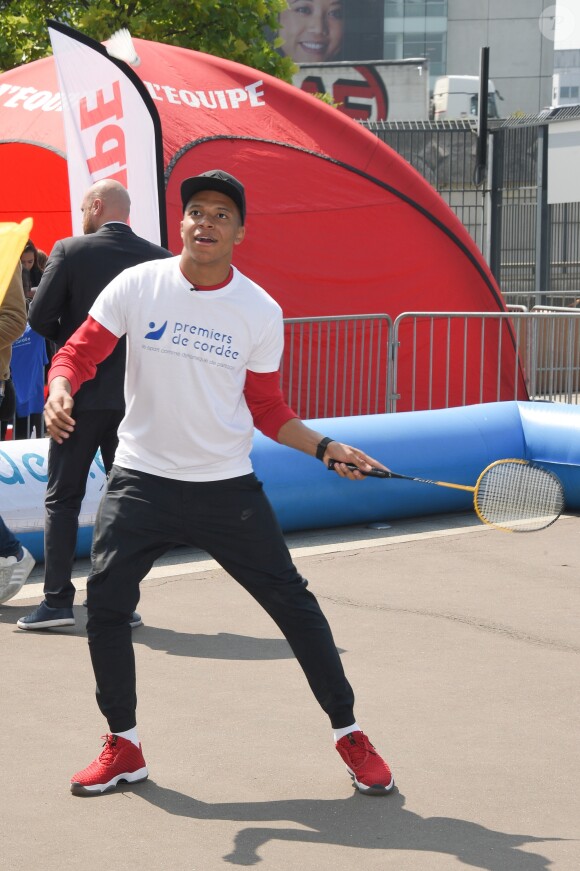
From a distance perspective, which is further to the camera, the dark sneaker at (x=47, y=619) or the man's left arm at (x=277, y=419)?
the dark sneaker at (x=47, y=619)

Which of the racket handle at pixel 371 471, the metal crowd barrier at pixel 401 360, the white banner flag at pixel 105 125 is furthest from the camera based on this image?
the metal crowd barrier at pixel 401 360

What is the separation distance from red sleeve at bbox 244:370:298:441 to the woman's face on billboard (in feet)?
224

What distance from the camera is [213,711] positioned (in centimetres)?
498

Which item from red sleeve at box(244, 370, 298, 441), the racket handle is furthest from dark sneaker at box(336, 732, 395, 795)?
red sleeve at box(244, 370, 298, 441)

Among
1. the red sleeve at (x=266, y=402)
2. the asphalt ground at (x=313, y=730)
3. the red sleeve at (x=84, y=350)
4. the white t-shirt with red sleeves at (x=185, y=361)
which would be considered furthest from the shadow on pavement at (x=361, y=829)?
the red sleeve at (x=84, y=350)

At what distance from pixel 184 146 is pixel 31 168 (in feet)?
4.56

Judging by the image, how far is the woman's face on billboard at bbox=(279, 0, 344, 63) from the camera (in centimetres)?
6988

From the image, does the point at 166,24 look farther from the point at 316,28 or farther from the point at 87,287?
the point at 316,28

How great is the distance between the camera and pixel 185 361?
409cm

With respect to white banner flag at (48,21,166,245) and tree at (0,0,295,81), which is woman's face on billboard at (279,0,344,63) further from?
white banner flag at (48,21,166,245)

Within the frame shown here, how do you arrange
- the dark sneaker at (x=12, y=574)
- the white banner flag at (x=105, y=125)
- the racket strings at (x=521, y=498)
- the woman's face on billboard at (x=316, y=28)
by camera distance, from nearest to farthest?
the racket strings at (x=521, y=498)
the dark sneaker at (x=12, y=574)
the white banner flag at (x=105, y=125)
the woman's face on billboard at (x=316, y=28)

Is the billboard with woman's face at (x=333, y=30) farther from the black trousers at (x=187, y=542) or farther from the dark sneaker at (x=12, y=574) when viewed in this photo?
the black trousers at (x=187, y=542)

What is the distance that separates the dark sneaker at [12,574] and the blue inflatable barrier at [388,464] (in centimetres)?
79

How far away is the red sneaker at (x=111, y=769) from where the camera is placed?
13.7 ft
